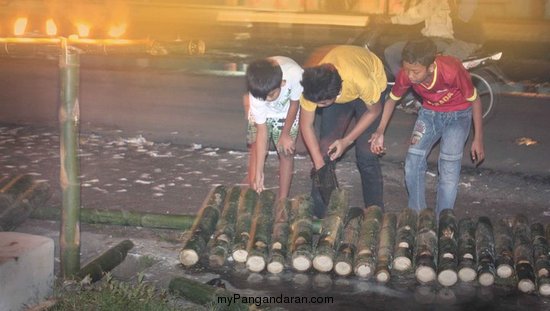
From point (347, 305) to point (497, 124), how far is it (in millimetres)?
5937

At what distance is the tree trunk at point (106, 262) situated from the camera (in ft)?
17.1

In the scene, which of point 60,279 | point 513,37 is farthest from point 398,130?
point 513,37

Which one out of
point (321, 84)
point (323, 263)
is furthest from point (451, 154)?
point (323, 263)

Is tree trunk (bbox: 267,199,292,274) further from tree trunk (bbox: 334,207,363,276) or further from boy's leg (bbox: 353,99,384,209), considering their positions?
boy's leg (bbox: 353,99,384,209)

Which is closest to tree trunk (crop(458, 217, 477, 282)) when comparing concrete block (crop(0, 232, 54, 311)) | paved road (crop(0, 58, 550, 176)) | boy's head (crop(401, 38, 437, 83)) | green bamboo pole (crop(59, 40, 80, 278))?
boy's head (crop(401, 38, 437, 83))

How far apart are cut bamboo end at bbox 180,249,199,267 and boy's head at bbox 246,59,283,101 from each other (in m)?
1.26

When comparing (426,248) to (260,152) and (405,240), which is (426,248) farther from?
(260,152)

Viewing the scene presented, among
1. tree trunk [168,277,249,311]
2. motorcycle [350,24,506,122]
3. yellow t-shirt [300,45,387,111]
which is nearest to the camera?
tree trunk [168,277,249,311]

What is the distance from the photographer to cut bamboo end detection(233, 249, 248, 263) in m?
5.59

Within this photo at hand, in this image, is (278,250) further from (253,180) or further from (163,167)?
(163,167)

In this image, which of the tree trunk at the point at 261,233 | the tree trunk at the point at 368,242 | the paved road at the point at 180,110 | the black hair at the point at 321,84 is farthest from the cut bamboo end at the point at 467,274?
the paved road at the point at 180,110

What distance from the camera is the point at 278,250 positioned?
18.3ft

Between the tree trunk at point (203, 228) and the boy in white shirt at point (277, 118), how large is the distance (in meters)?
0.35

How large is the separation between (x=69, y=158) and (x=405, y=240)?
2402 mm
